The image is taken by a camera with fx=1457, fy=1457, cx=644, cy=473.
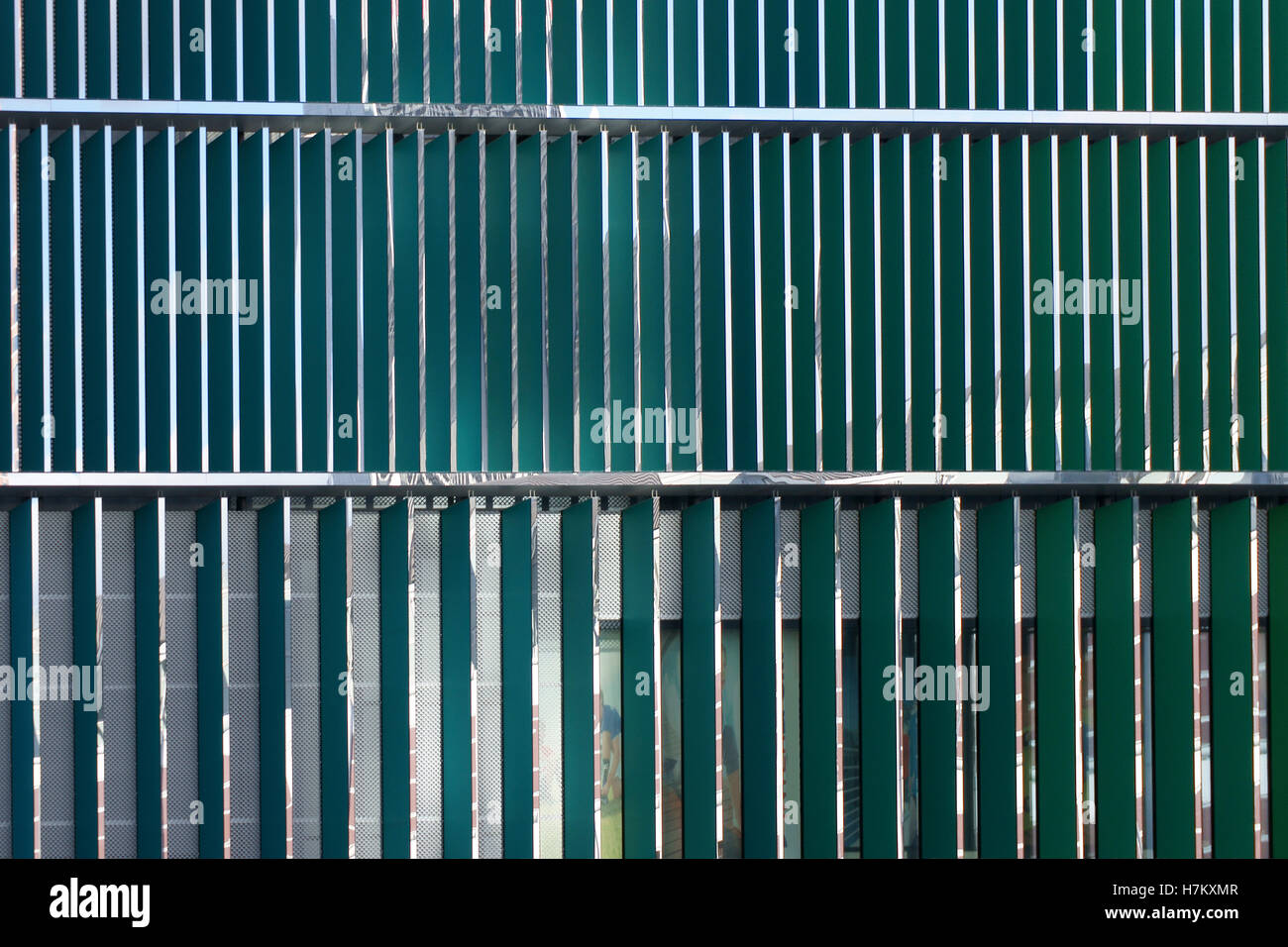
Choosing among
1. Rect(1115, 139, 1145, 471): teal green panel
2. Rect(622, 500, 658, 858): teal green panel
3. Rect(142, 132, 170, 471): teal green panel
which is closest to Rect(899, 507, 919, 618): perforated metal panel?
Rect(1115, 139, 1145, 471): teal green panel

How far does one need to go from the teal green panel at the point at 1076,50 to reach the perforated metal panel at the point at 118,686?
326 centimetres

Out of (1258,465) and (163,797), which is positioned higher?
(1258,465)

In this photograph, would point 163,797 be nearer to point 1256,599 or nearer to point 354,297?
point 354,297

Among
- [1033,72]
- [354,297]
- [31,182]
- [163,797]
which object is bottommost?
[163,797]

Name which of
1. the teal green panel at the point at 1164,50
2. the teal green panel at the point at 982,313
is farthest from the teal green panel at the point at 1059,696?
the teal green panel at the point at 1164,50

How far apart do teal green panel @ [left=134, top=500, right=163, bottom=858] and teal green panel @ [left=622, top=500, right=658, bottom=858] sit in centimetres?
139

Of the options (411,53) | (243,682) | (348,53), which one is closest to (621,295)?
(411,53)

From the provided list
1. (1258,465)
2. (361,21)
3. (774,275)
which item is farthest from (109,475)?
(1258,465)

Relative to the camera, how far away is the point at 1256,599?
4703mm

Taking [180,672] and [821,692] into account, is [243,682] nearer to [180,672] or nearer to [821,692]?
[180,672]

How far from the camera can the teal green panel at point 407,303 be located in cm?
444

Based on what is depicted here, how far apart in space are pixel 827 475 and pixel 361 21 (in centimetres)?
198

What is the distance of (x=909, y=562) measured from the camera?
15.5ft

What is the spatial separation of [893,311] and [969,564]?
0.86 m
